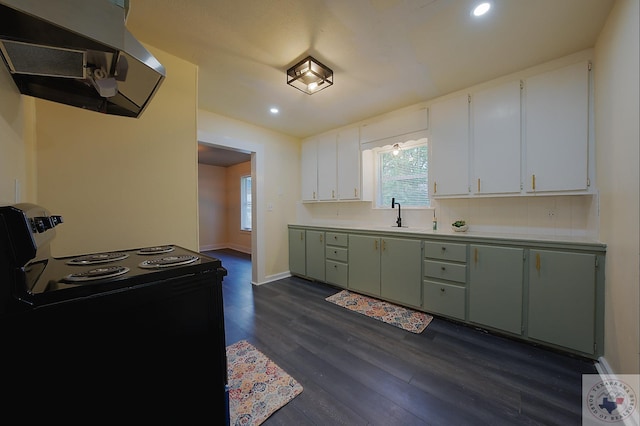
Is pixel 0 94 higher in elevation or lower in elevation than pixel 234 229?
higher

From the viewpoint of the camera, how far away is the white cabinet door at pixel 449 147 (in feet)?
8.26

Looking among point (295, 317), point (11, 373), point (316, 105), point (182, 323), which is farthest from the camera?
point (316, 105)

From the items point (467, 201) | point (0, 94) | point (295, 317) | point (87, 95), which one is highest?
point (87, 95)

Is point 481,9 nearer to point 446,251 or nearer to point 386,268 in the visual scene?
point 446,251

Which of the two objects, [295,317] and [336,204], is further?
[336,204]

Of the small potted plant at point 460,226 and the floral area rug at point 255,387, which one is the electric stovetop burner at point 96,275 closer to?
the floral area rug at point 255,387

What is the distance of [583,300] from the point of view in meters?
1.77

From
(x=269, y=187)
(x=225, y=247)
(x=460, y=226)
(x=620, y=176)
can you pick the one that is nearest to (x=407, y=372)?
(x=460, y=226)

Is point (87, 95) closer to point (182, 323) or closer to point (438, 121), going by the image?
point (182, 323)

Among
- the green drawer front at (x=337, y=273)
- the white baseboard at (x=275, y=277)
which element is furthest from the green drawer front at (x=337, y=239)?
the white baseboard at (x=275, y=277)

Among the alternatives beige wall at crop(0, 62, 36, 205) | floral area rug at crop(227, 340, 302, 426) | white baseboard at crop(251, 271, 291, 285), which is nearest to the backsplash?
white baseboard at crop(251, 271, 291, 285)

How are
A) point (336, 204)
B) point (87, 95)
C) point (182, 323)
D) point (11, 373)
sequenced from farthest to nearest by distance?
point (336, 204) → point (87, 95) → point (182, 323) → point (11, 373)

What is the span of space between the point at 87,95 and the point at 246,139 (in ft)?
7.40

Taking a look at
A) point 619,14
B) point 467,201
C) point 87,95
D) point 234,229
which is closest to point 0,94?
point 87,95
